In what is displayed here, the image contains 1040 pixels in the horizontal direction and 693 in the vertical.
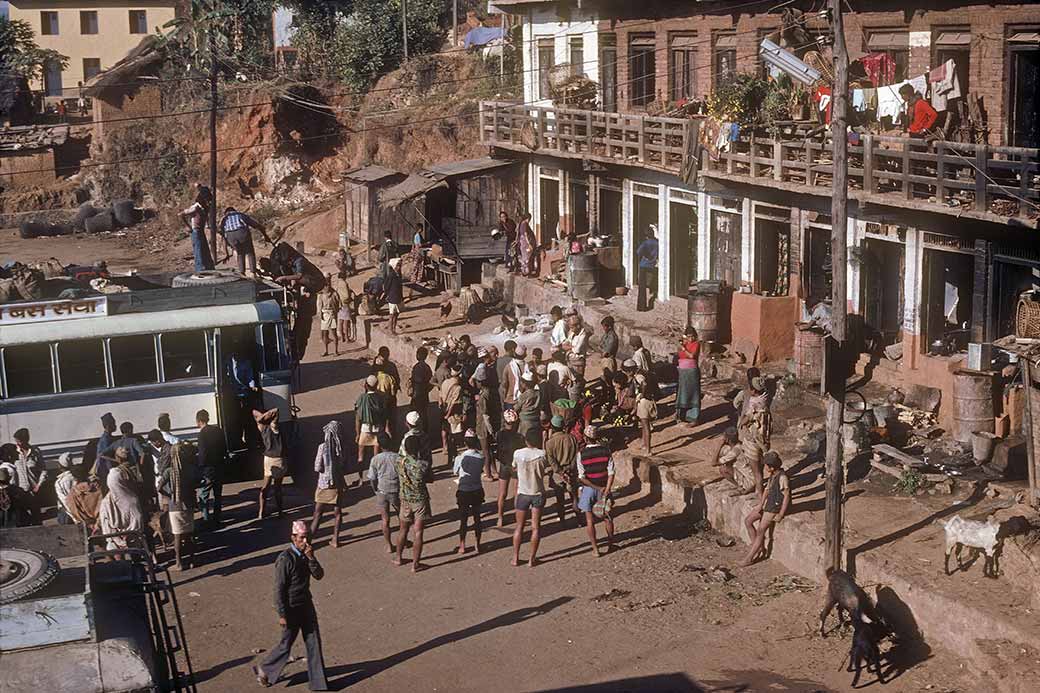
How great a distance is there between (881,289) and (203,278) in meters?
11.4

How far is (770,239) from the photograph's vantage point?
2575 cm

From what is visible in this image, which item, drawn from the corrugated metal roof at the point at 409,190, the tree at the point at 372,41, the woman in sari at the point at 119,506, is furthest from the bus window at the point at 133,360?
the tree at the point at 372,41

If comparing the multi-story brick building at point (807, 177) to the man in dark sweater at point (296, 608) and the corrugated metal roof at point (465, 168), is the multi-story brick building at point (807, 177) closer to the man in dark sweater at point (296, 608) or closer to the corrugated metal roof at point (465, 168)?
the corrugated metal roof at point (465, 168)

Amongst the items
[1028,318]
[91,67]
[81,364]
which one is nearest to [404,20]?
[91,67]

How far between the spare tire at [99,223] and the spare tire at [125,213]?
0.29 meters

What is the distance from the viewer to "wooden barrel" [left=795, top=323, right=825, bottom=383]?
21.6 meters

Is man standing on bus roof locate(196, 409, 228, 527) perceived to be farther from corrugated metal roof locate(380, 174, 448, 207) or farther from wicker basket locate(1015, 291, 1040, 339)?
corrugated metal roof locate(380, 174, 448, 207)

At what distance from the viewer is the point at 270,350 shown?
65.4 ft

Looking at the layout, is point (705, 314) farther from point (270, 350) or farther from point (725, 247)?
point (270, 350)

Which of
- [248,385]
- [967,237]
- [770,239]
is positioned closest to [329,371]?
[248,385]

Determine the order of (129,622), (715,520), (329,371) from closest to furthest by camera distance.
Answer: (129,622) → (715,520) → (329,371)

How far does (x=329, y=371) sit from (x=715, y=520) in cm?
1215

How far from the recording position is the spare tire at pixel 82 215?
48344mm

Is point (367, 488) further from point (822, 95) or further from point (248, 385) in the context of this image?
point (822, 95)
